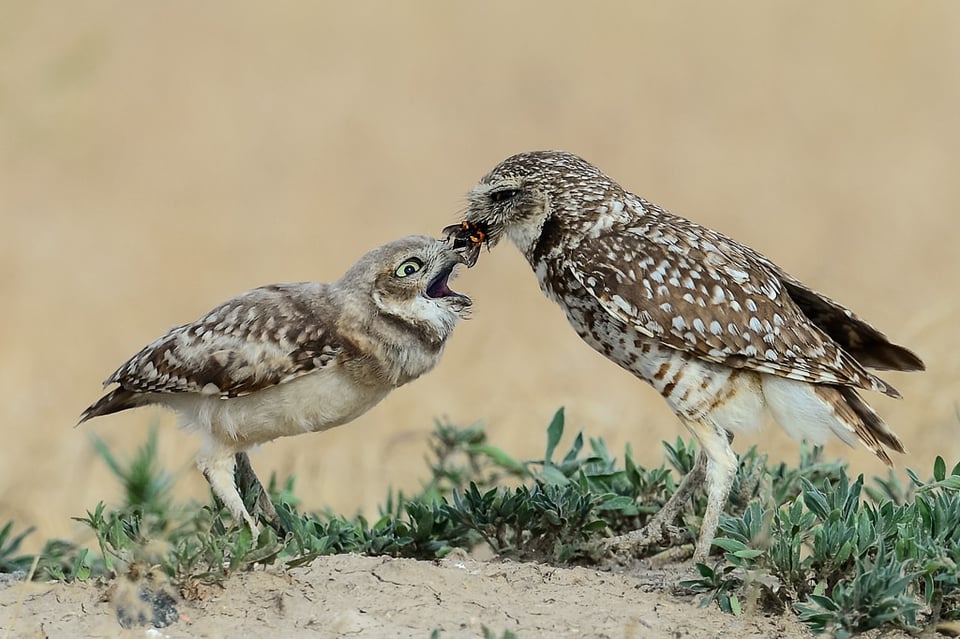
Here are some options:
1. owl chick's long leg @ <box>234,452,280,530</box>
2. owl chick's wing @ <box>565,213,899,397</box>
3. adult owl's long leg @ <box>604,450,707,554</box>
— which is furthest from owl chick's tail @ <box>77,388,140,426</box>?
adult owl's long leg @ <box>604,450,707,554</box>

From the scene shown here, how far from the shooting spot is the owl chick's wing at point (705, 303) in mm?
5605

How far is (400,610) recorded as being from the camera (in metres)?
4.83

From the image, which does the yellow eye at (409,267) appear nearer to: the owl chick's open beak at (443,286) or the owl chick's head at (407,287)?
the owl chick's head at (407,287)

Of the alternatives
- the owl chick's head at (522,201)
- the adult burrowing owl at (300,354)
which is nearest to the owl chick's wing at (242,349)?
the adult burrowing owl at (300,354)

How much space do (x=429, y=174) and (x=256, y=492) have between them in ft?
34.6

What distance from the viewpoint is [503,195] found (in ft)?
20.3

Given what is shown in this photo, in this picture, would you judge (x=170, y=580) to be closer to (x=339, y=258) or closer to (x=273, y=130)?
(x=339, y=258)

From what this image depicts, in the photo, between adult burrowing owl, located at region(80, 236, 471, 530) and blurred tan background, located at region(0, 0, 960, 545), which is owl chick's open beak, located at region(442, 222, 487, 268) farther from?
blurred tan background, located at region(0, 0, 960, 545)

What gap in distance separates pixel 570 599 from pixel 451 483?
1.96m

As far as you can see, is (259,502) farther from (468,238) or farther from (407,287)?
(468,238)

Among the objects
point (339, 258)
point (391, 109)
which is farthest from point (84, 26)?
point (339, 258)

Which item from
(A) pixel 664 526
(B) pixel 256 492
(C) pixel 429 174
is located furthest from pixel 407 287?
(C) pixel 429 174

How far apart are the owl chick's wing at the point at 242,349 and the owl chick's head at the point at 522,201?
79 cm

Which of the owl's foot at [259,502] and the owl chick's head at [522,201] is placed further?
the owl chick's head at [522,201]
